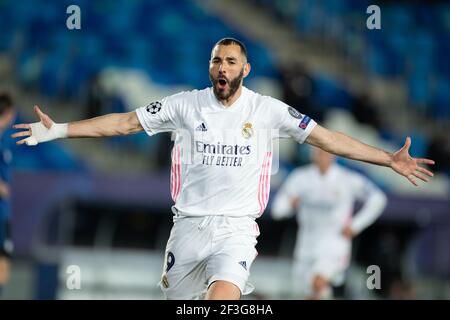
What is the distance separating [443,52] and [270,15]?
3.52 meters

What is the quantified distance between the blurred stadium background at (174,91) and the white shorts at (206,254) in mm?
4880

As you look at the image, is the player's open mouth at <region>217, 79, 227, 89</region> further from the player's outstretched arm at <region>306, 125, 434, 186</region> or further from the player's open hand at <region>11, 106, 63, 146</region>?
the player's open hand at <region>11, 106, 63, 146</region>

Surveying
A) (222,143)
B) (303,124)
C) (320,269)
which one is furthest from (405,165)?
(320,269)

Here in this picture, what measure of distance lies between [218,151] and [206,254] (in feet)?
2.46

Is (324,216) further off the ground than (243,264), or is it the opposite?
(324,216)

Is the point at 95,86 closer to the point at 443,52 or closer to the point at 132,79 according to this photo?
the point at 132,79

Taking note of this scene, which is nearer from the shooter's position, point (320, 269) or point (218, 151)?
point (218, 151)

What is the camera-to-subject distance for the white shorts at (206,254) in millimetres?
6543

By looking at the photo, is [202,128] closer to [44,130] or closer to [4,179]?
[44,130]

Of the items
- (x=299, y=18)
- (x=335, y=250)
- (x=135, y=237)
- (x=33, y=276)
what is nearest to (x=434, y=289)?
(x=335, y=250)

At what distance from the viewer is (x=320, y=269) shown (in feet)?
37.3

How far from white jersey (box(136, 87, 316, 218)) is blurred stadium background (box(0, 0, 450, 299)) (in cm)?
505

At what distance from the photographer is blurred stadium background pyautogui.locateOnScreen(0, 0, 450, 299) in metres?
12.4
